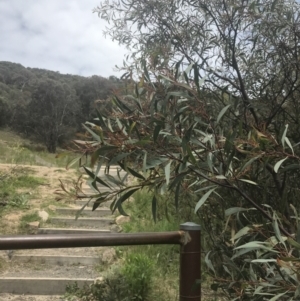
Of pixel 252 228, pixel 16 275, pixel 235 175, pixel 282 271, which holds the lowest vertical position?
pixel 16 275

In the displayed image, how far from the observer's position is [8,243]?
1495mm

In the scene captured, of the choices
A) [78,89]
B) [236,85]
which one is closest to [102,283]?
[236,85]

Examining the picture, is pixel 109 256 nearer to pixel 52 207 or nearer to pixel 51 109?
pixel 52 207

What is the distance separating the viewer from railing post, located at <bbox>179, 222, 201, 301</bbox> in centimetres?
175

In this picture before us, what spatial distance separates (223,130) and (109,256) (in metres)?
3.42

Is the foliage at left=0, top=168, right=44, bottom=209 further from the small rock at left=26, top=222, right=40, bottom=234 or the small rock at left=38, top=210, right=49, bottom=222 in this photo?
the small rock at left=26, top=222, right=40, bottom=234

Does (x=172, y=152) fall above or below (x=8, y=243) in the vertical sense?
above

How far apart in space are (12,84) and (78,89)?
816 cm

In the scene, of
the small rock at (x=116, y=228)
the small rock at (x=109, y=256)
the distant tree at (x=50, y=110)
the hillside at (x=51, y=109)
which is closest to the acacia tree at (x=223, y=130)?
the small rock at (x=109, y=256)

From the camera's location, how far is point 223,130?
2215 millimetres

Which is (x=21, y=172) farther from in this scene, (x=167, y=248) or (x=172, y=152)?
(x=172, y=152)

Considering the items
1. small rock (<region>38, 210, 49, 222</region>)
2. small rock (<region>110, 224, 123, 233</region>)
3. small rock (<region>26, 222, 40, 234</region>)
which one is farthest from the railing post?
small rock (<region>38, 210, 49, 222</region>)

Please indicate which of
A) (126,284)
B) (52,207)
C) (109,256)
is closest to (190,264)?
(126,284)

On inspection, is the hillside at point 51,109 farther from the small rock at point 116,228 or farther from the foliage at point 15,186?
the small rock at point 116,228
